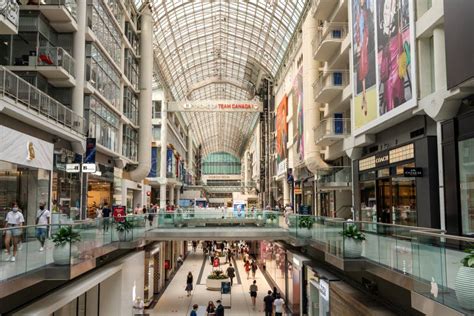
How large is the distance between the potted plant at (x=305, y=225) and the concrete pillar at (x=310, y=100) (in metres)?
13.4

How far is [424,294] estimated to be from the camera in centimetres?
851

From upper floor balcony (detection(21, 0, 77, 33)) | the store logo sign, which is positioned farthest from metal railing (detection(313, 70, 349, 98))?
the store logo sign

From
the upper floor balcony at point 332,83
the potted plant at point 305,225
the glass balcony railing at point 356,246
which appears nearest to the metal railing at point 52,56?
the glass balcony railing at point 356,246

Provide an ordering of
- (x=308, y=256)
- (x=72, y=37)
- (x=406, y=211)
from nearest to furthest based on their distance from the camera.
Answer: (x=406, y=211) < (x=308, y=256) < (x=72, y=37)

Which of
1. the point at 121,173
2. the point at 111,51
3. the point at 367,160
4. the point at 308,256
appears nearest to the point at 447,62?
the point at 367,160

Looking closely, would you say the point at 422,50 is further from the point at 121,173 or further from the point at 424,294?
the point at 121,173

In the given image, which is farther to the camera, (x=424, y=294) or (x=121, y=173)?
(x=121, y=173)

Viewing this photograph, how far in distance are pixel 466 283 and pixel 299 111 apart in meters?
33.7

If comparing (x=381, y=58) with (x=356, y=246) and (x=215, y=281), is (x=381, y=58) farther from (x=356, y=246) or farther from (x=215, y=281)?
(x=215, y=281)

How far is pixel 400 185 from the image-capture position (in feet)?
66.9

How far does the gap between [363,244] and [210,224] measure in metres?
19.3

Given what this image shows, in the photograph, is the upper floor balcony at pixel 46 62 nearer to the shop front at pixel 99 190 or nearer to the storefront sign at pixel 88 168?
the storefront sign at pixel 88 168

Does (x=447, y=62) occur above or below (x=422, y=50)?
below

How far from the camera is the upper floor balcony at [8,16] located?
15.6m
